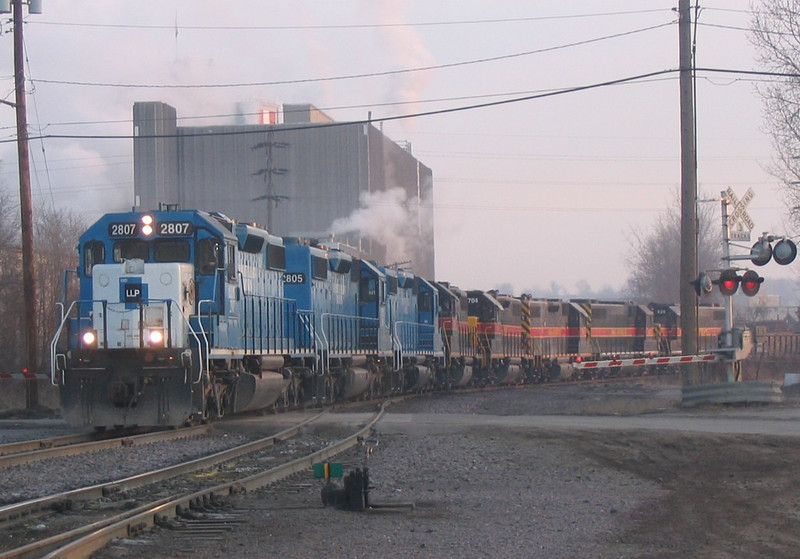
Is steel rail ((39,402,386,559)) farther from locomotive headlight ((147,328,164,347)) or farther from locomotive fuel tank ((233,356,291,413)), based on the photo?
locomotive fuel tank ((233,356,291,413))

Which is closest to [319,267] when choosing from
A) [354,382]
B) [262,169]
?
[354,382]

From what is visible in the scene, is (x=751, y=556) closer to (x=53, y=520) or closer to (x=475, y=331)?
(x=53, y=520)

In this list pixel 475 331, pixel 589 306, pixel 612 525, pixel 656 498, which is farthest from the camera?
pixel 589 306

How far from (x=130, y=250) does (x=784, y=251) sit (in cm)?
1177

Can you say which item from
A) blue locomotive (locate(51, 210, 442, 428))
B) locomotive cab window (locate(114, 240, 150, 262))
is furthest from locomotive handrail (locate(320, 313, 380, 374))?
locomotive cab window (locate(114, 240, 150, 262))

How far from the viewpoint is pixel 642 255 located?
8525 centimetres

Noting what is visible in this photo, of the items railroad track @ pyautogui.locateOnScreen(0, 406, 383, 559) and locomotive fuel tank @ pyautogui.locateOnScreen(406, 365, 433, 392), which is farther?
locomotive fuel tank @ pyautogui.locateOnScreen(406, 365, 433, 392)

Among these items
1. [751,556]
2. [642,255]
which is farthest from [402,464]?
[642,255]

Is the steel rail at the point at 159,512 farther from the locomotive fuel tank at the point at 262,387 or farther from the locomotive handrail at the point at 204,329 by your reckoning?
the locomotive fuel tank at the point at 262,387

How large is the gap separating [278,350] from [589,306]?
25.5 metres

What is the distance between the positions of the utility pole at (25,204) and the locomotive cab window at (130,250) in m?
7.32

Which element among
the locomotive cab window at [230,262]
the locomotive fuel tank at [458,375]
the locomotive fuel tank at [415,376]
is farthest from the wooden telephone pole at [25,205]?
the locomotive fuel tank at [458,375]

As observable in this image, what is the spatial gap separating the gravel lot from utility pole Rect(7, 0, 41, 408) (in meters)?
11.5

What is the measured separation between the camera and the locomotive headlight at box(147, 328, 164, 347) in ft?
50.5
